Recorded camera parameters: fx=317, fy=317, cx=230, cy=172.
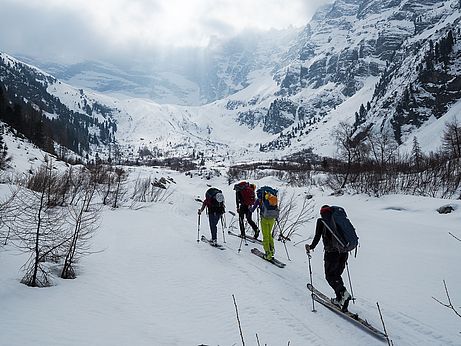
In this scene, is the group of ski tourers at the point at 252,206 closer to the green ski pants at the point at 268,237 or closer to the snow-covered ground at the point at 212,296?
the green ski pants at the point at 268,237

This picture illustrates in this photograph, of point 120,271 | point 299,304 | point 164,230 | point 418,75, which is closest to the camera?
point 299,304

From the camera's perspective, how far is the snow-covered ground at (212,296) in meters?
4.80

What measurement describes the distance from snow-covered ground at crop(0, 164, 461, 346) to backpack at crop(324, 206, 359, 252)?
1481mm

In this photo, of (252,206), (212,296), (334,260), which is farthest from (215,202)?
(334,260)

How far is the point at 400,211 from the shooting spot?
18.7 metres

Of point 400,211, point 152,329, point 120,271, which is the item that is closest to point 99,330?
point 152,329

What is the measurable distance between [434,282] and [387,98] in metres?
140

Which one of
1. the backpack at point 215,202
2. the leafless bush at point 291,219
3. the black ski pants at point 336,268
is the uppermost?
the backpack at point 215,202

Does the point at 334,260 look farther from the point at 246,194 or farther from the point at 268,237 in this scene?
the point at 246,194

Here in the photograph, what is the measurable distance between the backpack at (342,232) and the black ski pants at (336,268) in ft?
0.80

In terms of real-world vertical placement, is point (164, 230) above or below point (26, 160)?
below

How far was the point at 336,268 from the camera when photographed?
6.67 metres

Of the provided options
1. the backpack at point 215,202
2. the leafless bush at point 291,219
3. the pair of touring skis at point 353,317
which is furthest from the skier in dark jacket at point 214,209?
the pair of touring skis at point 353,317

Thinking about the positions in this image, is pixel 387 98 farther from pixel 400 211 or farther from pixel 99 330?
Answer: pixel 99 330
